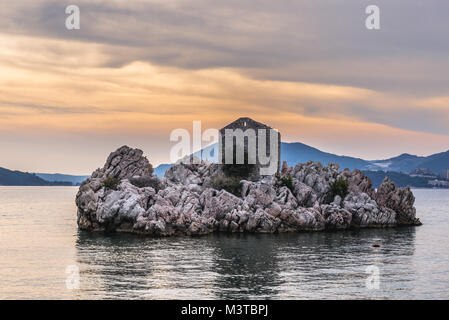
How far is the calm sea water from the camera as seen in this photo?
44.9 m

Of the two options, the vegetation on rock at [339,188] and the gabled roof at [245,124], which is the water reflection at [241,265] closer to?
the vegetation on rock at [339,188]

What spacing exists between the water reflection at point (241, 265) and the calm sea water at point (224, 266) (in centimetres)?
9

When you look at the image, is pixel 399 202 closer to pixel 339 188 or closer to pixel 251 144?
pixel 339 188

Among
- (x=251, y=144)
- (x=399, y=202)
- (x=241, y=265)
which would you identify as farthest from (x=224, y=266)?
(x=399, y=202)

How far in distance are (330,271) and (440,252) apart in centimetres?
2180

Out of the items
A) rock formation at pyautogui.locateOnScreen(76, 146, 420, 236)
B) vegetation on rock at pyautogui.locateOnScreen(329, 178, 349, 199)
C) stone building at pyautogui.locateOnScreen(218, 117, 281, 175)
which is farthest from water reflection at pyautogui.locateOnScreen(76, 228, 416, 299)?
stone building at pyautogui.locateOnScreen(218, 117, 281, 175)

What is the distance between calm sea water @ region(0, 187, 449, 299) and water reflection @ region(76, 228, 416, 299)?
0.09 m

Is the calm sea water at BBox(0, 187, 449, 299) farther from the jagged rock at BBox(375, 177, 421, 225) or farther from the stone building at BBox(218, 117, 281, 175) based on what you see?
the stone building at BBox(218, 117, 281, 175)

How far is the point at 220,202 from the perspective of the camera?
85125 mm

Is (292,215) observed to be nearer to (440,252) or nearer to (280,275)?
(440,252)
